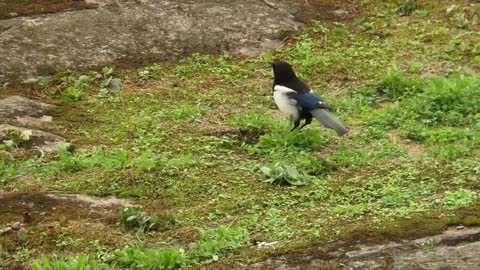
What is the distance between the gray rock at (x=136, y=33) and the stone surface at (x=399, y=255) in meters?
5.45

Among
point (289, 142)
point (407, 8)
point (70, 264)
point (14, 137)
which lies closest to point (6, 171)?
point (14, 137)

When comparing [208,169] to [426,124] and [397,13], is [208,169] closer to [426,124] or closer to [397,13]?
[426,124]

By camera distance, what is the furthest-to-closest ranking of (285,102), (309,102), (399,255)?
(285,102) → (309,102) → (399,255)

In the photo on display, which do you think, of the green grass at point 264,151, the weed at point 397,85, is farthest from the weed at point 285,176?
the weed at point 397,85

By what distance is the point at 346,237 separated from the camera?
16.8 feet

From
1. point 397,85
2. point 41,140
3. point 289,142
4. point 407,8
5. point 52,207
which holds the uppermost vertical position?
point 407,8

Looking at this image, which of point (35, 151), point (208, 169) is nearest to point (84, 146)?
point (35, 151)

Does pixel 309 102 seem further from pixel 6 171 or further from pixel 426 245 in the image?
pixel 426 245

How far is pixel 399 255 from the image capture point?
479 centimetres

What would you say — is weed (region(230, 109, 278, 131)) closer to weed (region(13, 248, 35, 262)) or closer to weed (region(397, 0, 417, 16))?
weed (region(13, 248, 35, 262))

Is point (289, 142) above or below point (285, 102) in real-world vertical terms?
below

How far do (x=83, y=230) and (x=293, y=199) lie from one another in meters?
1.48

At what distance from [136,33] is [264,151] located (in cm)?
376

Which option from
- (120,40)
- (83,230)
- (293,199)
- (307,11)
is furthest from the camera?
(307,11)
